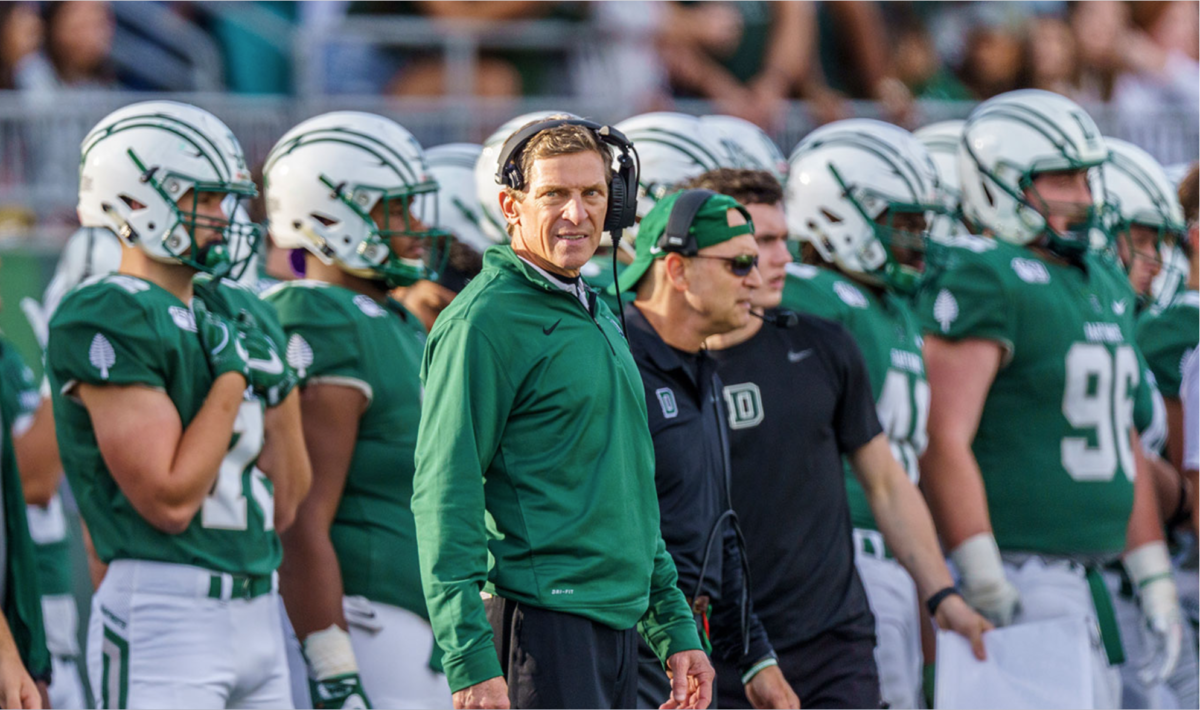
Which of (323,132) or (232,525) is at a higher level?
(323,132)

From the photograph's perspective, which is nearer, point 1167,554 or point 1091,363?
point 1091,363

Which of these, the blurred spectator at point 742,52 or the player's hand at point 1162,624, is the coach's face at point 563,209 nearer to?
the player's hand at point 1162,624

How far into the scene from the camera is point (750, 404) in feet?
14.5

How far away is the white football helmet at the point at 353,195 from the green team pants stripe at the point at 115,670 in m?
1.36

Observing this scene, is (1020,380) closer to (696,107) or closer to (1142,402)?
(1142,402)

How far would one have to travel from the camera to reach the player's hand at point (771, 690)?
13.3 feet

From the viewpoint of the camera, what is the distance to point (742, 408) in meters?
4.42

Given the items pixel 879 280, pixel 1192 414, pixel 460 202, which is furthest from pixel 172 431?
pixel 1192 414

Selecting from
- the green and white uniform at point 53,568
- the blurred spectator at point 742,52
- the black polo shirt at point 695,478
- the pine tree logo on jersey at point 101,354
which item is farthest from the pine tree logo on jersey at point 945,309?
the blurred spectator at point 742,52

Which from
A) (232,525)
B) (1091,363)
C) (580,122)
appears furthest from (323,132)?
(1091,363)

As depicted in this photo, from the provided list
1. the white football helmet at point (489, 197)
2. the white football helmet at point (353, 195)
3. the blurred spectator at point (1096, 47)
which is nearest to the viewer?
the white football helmet at point (353, 195)

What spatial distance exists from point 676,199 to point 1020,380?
6.18 feet

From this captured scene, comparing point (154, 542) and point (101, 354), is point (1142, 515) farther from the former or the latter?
point (101, 354)

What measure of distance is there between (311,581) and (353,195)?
119 cm
